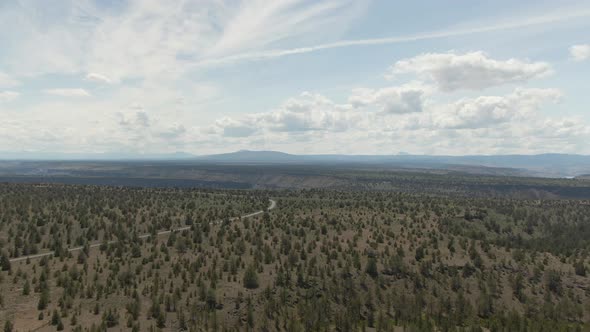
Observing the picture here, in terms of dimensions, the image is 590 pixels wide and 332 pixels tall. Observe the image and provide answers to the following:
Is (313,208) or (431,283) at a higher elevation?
(313,208)

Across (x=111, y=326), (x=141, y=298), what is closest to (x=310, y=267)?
(x=141, y=298)

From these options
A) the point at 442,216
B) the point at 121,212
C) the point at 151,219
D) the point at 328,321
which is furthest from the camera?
the point at 442,216

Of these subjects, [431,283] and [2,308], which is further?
[431,283]

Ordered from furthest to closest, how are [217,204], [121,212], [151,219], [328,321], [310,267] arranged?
1. [217,204]
2. [121,212]
3. [151,219]
4. [310,267]
5. [328,321]

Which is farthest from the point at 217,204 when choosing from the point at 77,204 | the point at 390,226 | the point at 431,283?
the point at 431,283

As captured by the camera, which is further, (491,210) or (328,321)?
(491,210)

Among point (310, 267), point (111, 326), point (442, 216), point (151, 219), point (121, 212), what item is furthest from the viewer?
point (442, 216)

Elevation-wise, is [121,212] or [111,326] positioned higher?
[121,212]

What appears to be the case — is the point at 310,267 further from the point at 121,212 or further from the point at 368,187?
the point at 368,187

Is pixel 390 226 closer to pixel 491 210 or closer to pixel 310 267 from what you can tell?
pixel 310 267
